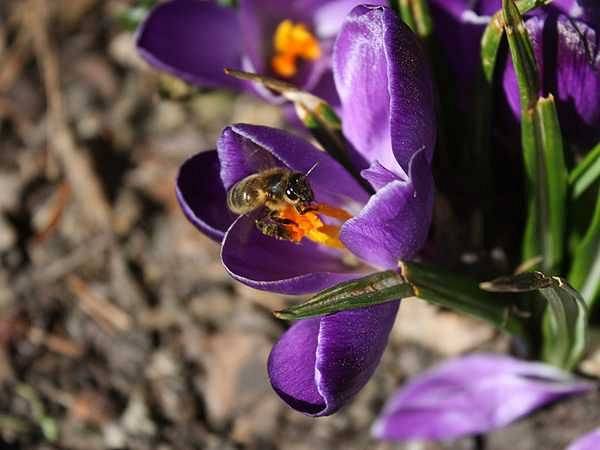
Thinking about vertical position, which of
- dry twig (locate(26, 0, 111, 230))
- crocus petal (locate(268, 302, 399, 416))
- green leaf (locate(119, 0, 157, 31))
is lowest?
dry twig (locate(26, 0, 111, 230))

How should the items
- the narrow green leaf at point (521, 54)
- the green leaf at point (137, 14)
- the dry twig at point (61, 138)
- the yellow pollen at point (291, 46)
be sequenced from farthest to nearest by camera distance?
the dry twig at point (61, 138)
the green leaf at point (137, 14)
the yellow pollen at point (291, 46)
the narrow green leaf at point (521, 54)

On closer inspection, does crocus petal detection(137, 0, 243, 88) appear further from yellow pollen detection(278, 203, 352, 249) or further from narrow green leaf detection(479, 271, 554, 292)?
narrow green leaf detection(479, 271, 554, 292)

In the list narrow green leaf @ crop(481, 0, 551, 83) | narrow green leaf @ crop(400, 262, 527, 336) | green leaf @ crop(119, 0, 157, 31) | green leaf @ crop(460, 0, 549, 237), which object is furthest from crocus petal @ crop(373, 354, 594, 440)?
green leaf @ crop(119, 0, 157, 31)

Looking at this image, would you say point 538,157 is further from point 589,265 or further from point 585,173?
point 589,265

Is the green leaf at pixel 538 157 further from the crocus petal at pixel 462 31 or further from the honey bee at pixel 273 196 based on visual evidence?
the honey bee at pixel 273 196

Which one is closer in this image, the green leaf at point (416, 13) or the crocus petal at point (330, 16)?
the green leaf at point (416, 13)

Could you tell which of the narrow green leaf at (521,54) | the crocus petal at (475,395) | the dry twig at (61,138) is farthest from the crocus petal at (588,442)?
the dry twig at (61,138)
